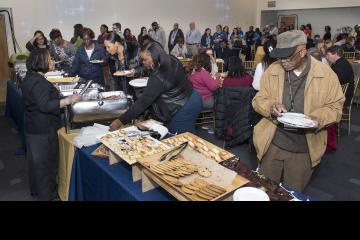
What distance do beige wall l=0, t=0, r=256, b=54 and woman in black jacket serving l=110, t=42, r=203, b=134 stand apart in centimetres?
622

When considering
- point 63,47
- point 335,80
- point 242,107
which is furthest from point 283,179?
point 63,47

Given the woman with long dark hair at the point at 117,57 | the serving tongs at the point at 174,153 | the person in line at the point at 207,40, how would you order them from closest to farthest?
the serving tongs at the point at 174,153
the woman with long dark hair at the point at 117,57
the person in line at the point at 207,40

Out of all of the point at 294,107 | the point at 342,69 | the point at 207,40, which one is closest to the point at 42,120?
the point at 294,107

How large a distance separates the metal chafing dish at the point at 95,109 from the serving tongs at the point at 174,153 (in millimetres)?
741

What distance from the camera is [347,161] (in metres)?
2.85

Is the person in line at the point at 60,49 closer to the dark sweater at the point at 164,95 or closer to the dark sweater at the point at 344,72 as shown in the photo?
the dark sweater at the point at 164,95

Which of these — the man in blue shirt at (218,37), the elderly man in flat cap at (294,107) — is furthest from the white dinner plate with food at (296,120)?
the man in blue shirt at (218,37)

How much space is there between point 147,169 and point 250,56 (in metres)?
8.01

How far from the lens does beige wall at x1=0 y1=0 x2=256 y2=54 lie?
7.01m

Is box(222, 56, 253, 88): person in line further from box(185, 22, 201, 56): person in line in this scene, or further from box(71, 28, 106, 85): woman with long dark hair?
box(185, 22, 201, 56): person in line

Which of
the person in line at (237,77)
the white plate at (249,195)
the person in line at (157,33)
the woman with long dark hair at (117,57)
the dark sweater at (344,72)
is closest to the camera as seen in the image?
the white plate at (249,195)

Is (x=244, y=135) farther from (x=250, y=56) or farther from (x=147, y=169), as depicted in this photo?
(x=250, y=56)

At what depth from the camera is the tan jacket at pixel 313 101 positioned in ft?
4.65

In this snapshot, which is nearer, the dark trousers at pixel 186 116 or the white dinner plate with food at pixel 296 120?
the white dinner plate with food at pixel 296 120
